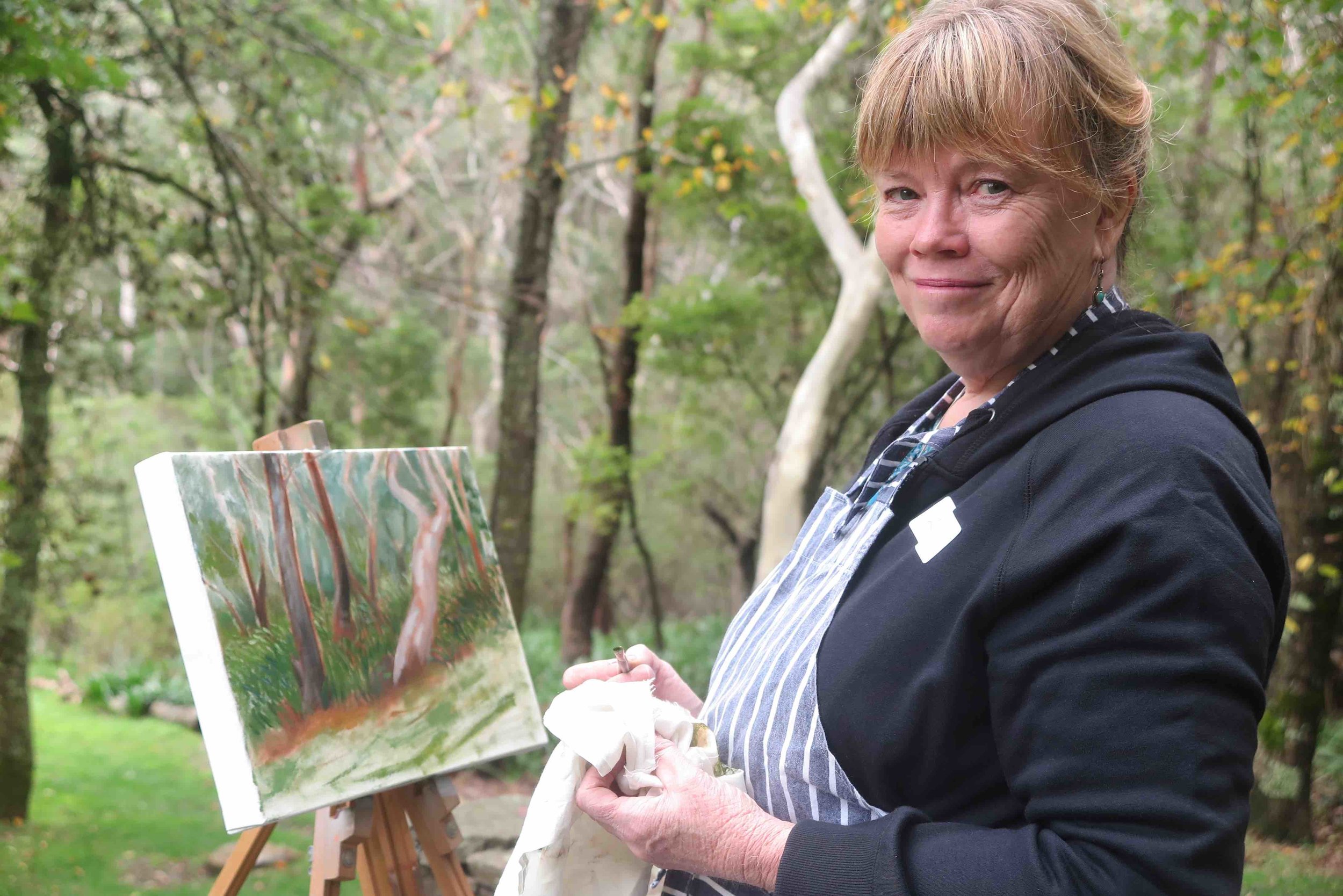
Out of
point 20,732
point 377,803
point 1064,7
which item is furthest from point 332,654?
point 20,732

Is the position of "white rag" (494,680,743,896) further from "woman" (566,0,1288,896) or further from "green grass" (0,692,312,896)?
"green grass" (0,692,312,896)

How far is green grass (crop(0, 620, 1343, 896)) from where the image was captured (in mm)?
3980

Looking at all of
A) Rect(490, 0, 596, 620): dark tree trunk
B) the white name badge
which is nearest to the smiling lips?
the white name badge

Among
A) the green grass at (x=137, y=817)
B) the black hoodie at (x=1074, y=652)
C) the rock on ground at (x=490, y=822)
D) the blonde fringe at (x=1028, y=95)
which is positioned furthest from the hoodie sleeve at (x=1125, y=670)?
the green grass at (x=137, y=817)

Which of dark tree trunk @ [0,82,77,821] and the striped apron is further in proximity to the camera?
dark tree trunk @ [0,82,77,821]

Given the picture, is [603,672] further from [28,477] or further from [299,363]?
[299,363]

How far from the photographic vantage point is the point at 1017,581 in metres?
0.92

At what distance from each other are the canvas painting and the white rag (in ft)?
1.86

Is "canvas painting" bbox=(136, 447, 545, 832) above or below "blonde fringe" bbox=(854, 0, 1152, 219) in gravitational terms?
below

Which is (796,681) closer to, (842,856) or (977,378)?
(842,856)

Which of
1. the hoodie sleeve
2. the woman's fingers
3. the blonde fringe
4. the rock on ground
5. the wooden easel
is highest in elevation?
→ the blonde fringe

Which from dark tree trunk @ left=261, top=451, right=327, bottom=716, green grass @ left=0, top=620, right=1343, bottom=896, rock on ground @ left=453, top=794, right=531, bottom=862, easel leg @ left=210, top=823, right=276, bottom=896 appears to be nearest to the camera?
dark tree trunk @ left=261, top=451, right=327, bottom=716

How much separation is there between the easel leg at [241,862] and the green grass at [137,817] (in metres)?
2.42

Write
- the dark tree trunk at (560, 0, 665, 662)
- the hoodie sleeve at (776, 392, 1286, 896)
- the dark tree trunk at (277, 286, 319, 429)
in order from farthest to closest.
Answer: the dark tree trunk at (560, 0, 665, 662)
the dark tree trunk at (277, 286, 319, 429)
the hoodie sleeve at (776, 392, 1286, 896)
